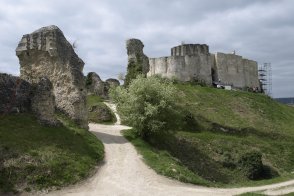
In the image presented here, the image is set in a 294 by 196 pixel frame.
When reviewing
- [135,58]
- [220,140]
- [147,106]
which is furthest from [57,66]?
[135,58]

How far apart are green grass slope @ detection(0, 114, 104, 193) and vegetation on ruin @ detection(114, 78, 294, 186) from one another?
4.60 m

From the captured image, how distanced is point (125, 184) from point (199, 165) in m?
14.7

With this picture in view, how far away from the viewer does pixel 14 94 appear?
29578 mm

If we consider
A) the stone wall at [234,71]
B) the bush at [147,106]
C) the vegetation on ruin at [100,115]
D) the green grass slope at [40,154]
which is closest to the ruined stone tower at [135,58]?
the vegetation on ruin at [100,115]

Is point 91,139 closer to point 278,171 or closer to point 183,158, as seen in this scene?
point 183,158

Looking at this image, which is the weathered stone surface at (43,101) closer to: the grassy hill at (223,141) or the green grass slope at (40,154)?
the green grass slope at (40,154)

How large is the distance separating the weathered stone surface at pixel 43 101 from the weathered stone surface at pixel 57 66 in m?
4.97

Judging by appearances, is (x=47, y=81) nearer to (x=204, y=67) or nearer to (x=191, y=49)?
(x=204, y=67)

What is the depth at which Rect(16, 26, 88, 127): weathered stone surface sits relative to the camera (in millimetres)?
35594

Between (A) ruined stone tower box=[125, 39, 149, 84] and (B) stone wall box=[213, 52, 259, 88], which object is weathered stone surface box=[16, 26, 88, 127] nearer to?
(A) ruined stone tower box=[125, 39, 149, 84]

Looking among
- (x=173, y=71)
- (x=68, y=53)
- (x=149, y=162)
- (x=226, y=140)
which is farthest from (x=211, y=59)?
(x=149, y=162)

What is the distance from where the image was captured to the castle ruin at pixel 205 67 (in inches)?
2677

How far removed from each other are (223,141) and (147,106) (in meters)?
10.9

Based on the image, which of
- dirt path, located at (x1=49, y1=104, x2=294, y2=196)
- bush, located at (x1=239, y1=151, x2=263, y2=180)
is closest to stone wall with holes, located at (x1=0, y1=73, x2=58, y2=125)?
dirt path, located at (x1=49, y1=104, x2=294, y2=196)
